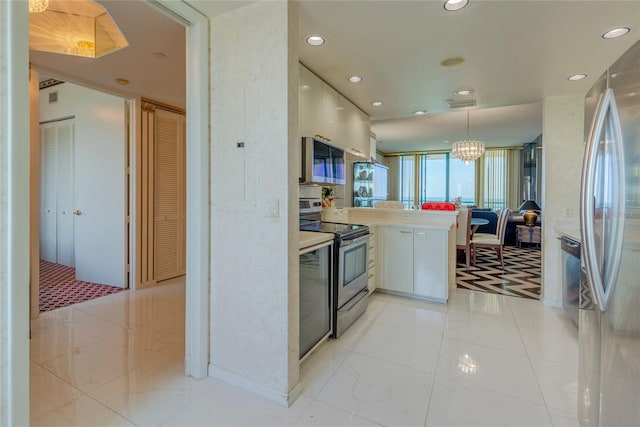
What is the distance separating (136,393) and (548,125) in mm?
4566

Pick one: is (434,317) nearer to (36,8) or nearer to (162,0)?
(162,0)

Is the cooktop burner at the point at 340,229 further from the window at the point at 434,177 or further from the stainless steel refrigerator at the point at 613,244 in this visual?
the window at the point at 434,177

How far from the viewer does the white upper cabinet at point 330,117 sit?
2.83m

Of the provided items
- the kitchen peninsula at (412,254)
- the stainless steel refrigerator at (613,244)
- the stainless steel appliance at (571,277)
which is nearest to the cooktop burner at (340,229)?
the kitchen peninsula at (412,254)

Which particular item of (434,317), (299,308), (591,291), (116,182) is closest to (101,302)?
(116,182)

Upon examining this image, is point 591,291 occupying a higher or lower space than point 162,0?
lower

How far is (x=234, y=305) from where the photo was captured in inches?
79.0

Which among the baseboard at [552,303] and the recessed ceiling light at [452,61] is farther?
the baseboard at [552,303]

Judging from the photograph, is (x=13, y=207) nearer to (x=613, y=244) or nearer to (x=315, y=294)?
(x=315, y=294)

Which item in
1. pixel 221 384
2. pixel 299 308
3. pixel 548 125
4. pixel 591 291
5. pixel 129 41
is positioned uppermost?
pixel 129 41

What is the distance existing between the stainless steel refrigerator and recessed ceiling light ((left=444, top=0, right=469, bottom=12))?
3.07 ft

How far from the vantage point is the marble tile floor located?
1730 millimetres

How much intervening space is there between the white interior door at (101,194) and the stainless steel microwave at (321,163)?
2567 millimetres

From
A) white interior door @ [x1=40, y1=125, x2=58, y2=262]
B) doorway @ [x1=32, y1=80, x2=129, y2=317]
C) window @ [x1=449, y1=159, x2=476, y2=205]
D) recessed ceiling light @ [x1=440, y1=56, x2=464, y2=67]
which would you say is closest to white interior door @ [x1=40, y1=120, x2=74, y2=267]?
white interior door @ [x1=40, y1=125, x2=58, y2=262]
